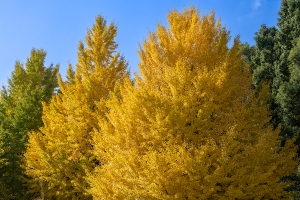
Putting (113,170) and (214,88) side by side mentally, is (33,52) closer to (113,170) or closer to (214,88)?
(113,170)

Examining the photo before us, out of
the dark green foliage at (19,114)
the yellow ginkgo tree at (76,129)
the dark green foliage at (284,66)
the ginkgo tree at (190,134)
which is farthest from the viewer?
the dark green foliage at (284,66)

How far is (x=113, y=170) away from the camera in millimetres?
7445

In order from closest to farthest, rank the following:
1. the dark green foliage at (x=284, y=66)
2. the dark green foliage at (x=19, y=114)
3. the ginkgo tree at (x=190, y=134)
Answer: the ginkgo tree at (x=190, y=134)
the dark green foliage at (x=19, y=114)
the dark green foliage at (x=284, y=66)

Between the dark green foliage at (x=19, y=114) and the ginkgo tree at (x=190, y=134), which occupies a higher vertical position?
the dark green foliage at (x=19, y=114)

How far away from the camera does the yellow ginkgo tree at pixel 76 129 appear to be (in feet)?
35.6

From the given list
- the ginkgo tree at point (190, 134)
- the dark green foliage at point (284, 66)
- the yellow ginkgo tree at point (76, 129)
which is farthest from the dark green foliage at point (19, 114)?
the dark green foliage at point (284, 66)

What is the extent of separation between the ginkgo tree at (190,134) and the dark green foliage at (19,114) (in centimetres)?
813

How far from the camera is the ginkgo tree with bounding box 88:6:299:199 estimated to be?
5.94m

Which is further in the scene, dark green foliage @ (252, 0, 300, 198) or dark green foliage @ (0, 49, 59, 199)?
dark green foliage @ (252, 0, 300, 198)

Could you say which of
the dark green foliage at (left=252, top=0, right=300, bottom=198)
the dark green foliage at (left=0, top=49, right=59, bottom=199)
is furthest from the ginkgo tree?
the dark green foliage at (left=0, top=49, right=59, bottom=199)

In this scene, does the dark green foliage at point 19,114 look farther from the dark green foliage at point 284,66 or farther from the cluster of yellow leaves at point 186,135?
the dark green foliage at point 284,66

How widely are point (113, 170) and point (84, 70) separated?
27.5 ft

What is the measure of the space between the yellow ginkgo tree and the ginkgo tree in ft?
8.22

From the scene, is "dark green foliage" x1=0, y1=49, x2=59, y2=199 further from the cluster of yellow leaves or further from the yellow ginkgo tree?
the cluster of yellow leaves
